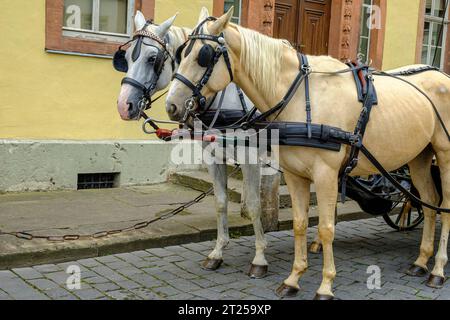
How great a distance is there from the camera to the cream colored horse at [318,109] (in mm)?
3814

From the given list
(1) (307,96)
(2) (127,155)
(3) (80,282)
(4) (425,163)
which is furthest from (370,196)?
(2) (127,155)

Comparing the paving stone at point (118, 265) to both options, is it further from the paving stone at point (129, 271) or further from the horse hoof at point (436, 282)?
the horse hoof at point (436, 282)

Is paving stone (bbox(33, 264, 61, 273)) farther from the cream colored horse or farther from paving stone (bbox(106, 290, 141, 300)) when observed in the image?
the cream colored horse

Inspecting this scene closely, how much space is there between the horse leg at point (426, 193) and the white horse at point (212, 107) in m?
1.44

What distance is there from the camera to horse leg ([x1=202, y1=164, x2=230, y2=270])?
4.90 m

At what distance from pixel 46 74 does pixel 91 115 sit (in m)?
0.80

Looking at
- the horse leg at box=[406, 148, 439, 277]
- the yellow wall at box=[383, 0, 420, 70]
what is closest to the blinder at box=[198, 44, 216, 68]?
the horse leg at box=[406, 148, 439, 277]

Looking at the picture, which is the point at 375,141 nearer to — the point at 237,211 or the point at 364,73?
the point at 364,73

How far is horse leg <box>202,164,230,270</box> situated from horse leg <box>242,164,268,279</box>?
24cm

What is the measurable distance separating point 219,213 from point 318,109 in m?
1.64

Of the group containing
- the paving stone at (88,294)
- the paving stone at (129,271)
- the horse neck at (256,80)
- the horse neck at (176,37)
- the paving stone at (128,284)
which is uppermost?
the horse neck at (176,37)

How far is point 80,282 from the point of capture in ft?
14.2

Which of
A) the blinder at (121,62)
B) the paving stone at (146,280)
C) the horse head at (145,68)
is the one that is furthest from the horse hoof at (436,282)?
the blinder at (121,62)

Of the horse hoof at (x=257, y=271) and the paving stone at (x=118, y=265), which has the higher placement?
the horse hoof at (x=257, y=271)
